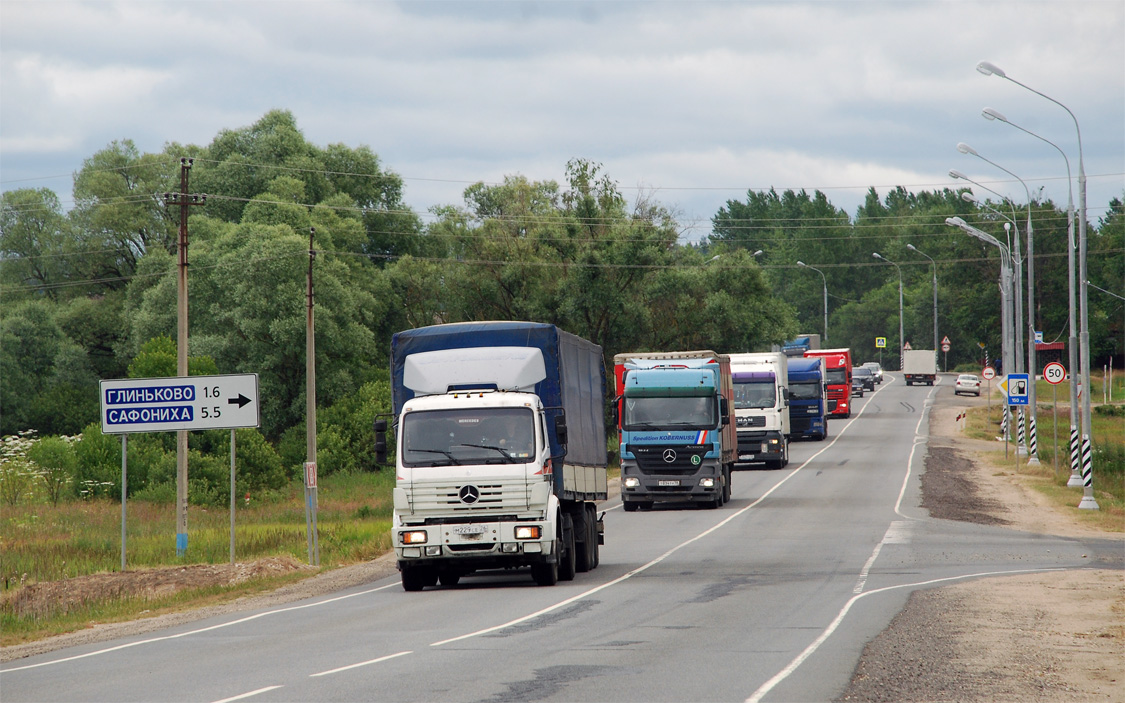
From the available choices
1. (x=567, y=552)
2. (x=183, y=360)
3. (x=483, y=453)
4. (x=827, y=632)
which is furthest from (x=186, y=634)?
(x=183, y=360)

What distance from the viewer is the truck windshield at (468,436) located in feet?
55.5

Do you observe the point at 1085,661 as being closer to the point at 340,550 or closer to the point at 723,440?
the point at 340,550

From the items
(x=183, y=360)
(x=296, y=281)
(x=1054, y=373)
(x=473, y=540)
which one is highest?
(x=296, y=281)

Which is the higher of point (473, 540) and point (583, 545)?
point (473, 540)

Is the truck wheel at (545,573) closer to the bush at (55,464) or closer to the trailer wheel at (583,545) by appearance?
the trailer wheel at (583,545)

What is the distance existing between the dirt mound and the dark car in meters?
74.6

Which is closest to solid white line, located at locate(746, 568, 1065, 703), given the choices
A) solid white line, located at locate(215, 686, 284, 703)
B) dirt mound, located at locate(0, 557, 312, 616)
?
solid white line, located at locate(215, 686, 284, 703)

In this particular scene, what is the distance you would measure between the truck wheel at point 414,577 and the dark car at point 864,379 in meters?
76.5

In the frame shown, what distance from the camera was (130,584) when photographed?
1978 cm

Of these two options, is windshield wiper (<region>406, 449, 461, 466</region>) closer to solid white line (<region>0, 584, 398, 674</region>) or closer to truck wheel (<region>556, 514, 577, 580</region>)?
truck wheel (<region>556, 514, 577, 580</region>)

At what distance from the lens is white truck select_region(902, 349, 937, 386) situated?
94312 millimetres

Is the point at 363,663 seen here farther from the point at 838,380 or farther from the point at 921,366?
the point at 921,366

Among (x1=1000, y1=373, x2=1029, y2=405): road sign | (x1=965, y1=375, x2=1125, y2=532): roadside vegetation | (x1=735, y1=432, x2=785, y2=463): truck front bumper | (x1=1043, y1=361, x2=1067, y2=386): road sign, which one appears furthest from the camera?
(x1=735, y1=432, x2=785, y2=463): truck front bumper

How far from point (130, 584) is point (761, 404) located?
25884 millimetres
